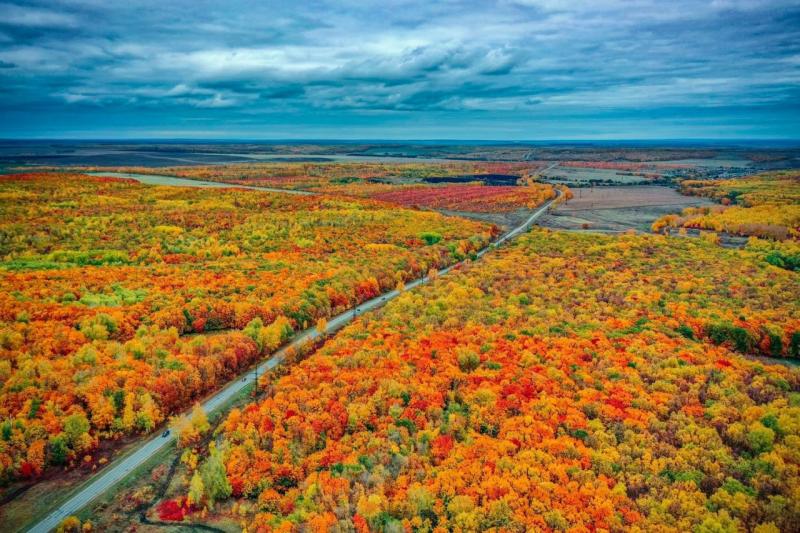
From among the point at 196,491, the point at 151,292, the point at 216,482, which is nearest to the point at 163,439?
the point at 196,491

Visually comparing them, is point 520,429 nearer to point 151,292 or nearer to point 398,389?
point 398,389

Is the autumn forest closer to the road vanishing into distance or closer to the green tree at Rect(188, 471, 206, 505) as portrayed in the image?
the green tree at Rect(188, 471, 206, 505)

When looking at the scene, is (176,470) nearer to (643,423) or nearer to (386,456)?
(386,456)

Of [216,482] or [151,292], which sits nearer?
[216,482]

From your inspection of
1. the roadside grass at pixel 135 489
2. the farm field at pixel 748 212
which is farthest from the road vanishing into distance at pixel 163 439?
the farm field at pixel 748 212

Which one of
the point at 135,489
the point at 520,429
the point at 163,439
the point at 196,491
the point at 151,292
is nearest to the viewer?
the point at 196,491

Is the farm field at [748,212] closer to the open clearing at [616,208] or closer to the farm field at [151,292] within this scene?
the open clearing at [616,208]
